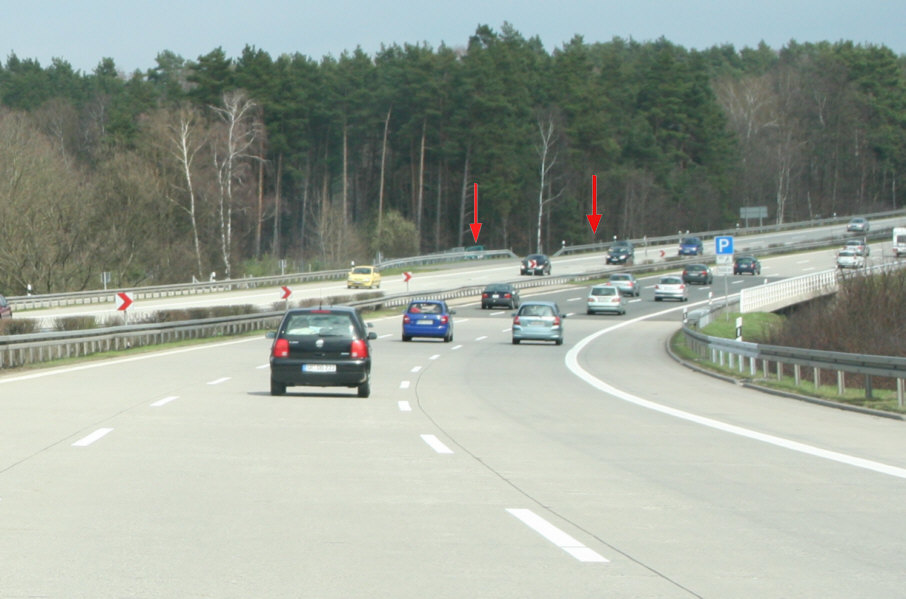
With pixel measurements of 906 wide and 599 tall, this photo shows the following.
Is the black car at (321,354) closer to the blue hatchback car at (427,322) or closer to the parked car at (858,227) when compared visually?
the blue hatchback car at (427,322)

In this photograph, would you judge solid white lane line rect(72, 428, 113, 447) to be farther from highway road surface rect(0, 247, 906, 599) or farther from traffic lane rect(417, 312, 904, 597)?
traffic lane rect(417, 312, 904, 597)

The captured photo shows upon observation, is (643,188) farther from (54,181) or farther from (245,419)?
(245,419)

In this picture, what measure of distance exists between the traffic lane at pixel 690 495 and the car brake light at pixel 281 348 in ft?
A: 7.94

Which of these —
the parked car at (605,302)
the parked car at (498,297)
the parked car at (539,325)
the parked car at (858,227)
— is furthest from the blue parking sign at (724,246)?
the parked car at (858,227)

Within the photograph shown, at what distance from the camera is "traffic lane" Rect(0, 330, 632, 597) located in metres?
6.84

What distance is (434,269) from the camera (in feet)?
311

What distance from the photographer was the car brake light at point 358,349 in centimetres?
2003

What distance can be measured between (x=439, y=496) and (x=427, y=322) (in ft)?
108

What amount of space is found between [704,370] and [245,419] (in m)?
17.3

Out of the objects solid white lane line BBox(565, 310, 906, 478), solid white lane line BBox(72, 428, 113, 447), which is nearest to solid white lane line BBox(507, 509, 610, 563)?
solid white lane line BBox(565, 310, 906, 478)

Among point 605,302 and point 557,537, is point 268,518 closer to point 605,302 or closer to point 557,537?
point 557,537

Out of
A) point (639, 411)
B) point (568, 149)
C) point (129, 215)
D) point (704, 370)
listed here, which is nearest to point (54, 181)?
point (129, 215)

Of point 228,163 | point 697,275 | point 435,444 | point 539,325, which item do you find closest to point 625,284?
point 697,275

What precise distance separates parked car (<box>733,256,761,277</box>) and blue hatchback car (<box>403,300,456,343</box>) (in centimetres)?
4895
